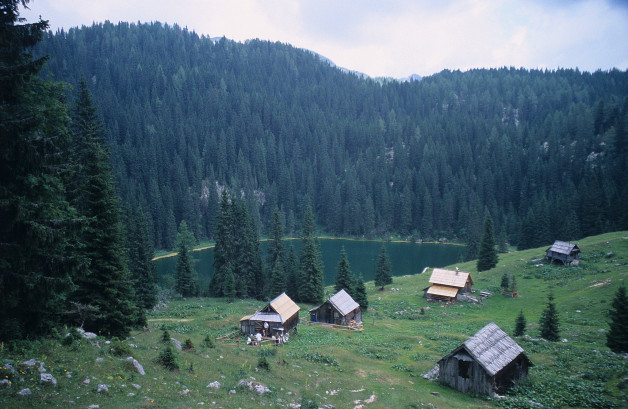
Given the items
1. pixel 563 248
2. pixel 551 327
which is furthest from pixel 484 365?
pixel 563 248

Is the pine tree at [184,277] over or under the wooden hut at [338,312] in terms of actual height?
over

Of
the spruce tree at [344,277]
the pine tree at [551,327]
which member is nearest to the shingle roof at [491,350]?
the pine tree at [551,327]

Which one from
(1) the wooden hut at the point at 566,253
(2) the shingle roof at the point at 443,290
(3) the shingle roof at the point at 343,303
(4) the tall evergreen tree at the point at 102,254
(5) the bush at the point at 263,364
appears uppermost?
(4) the tall evergreen tree at the point at 102,254

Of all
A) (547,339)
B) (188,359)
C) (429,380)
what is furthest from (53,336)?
(547,339)

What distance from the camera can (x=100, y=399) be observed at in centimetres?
1384

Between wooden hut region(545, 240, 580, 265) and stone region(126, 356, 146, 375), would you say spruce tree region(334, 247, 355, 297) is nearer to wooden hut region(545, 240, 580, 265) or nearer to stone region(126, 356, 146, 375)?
wooden hut region(545, 240, 580, 265)

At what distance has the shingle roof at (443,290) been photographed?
2301 inches

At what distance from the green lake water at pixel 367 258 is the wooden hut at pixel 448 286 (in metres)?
24.5

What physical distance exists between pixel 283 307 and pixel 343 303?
997cm

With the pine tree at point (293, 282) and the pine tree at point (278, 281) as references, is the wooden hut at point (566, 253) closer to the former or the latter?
the pine tree at point (293, 282)

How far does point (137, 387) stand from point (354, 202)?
143m

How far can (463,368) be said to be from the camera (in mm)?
26578

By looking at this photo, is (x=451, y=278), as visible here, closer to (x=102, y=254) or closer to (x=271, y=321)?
(x=271, y=321)

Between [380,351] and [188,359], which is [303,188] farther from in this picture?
[188,359]
